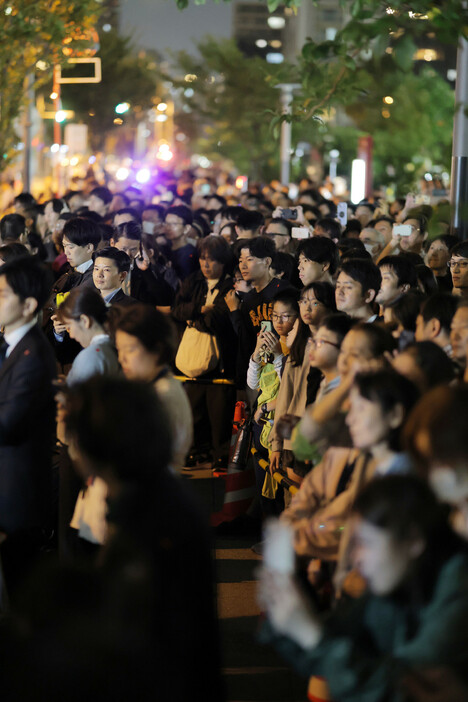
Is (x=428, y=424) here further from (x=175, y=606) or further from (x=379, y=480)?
(x=175, y=606)

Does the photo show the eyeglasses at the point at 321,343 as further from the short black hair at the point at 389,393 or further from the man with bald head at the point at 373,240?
the man with bald head at the point at 373,240

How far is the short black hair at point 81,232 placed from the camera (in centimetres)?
884

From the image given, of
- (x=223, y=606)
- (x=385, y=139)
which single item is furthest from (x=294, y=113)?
(x=385, y=139)

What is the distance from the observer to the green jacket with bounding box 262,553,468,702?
2.88 metres

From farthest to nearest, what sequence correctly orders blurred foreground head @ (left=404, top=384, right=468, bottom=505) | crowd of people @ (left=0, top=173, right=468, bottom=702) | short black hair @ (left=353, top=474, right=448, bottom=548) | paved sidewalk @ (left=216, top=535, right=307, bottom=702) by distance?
paved sidewalk @ (left=216, top=535, right=307, bottom=702), blurred foreground head @ (left=404, top=384, right=468, bottom=505), short black hair @ (left=353, top=474, right=448, bottom=548), crowd of people @ (left=0, top=173, right=468, bottom=702)

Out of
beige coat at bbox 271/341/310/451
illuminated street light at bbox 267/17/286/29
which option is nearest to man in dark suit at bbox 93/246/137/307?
beige coat at bbox 271/341/310/451

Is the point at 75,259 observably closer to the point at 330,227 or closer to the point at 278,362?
the point at 278,362

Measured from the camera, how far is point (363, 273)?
676cm

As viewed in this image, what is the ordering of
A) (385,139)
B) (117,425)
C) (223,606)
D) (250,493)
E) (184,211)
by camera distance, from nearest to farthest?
(117,425) → (223,606) → (250,493) → (184,211) → (385,139)

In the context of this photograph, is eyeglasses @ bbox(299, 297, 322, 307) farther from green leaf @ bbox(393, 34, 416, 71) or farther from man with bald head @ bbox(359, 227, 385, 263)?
man with bald head @ bbox(359, 227, 385, 263)

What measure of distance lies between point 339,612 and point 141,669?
830 mm

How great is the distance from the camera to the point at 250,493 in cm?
789

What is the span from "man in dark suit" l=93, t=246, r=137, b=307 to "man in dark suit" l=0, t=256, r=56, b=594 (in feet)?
7.34

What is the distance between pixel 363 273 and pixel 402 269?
626 millimetres
